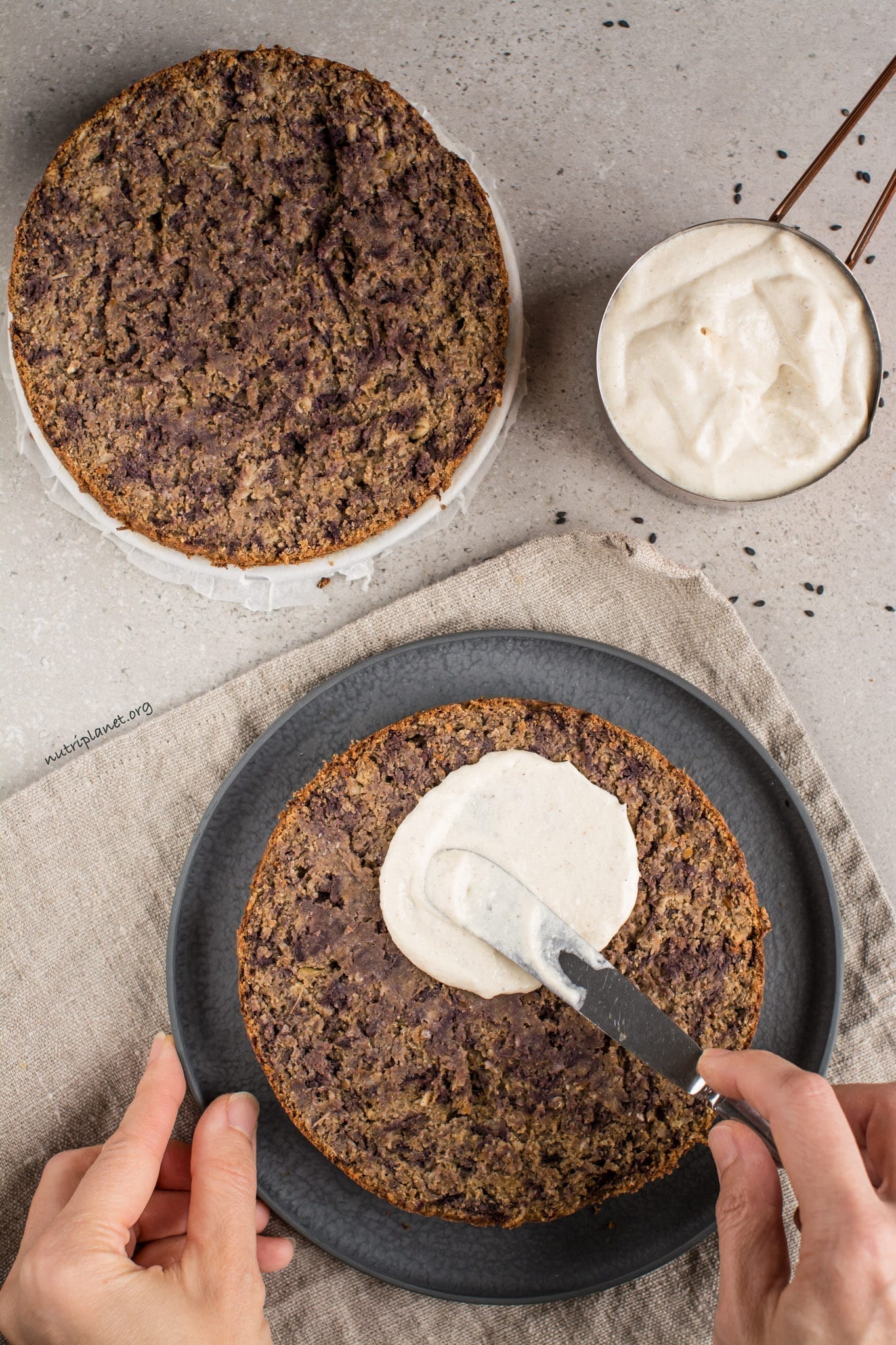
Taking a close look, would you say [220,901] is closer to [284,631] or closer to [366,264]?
[284,631]

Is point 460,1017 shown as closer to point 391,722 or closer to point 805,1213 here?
point 391,722

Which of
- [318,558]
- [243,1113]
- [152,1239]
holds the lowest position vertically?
[152,1239]

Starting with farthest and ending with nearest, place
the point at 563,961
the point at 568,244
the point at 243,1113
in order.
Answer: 1. the point at 568,244
2. the point at 243,1113
3. the point at 563,961

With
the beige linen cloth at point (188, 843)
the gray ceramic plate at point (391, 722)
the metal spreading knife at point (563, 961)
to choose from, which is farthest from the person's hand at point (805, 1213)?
the beige linen cloth at point (188, 843)

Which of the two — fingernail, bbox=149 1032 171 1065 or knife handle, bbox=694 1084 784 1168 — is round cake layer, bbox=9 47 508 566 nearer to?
fingernail, bbox=149 1032 171 1065

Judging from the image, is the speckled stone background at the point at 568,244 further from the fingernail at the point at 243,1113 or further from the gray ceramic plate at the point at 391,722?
the fingernail at the point at 243,1113

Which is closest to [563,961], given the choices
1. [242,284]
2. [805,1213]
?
[805,1213]
